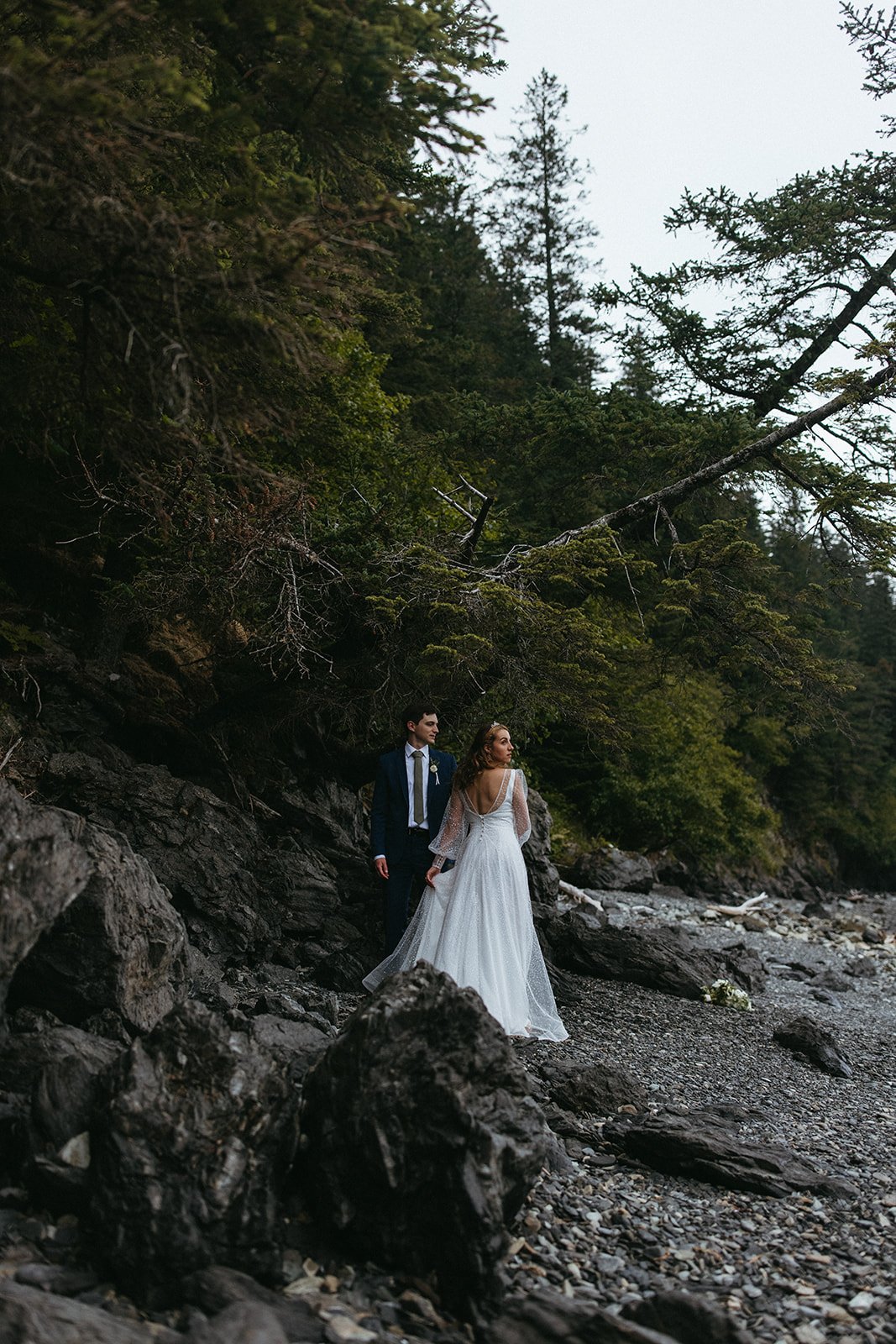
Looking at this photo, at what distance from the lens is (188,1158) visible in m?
4.12

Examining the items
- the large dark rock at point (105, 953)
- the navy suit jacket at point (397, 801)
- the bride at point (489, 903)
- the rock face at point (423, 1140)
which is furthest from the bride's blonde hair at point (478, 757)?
the rock face at point (423, 1140)

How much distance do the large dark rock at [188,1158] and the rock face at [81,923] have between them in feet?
2.86

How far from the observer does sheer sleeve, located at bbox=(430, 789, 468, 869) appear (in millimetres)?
8781

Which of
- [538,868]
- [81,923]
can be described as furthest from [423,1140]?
[538,868]

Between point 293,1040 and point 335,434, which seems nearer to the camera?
point 293,1040

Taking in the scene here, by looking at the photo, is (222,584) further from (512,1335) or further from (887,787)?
(887,787)

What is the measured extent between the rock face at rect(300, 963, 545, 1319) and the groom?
410cm

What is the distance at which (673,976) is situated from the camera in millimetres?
11336

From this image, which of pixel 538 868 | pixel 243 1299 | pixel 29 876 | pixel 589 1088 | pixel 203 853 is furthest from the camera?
pixel 538 868

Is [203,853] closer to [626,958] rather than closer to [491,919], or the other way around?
[491,919]

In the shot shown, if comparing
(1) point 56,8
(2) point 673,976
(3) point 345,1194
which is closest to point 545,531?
(2) point 673,976

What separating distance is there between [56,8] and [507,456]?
10.9m

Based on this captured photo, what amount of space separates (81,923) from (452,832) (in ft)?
12.1

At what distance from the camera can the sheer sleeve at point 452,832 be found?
878 centimetres
